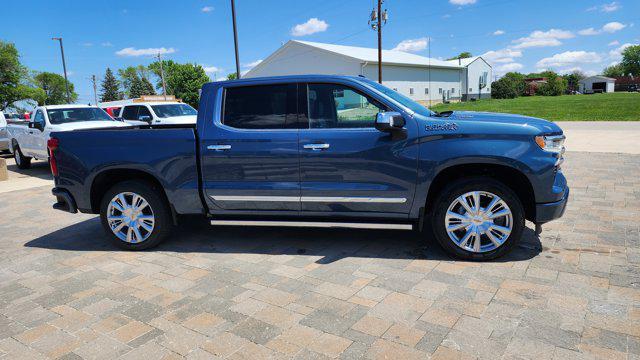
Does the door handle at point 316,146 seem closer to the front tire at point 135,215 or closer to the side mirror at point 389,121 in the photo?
the side mirror at point 389,121

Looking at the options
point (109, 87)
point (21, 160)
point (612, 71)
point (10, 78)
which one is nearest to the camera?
point (21, 160)

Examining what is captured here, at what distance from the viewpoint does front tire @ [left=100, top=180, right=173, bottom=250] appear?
4.81 metres

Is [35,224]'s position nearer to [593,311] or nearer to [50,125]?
[50,125]

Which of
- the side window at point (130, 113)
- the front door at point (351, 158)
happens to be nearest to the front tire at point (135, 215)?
the front door at point (351, 158)

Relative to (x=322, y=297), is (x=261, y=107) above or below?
above

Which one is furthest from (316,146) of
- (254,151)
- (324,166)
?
(254,151)

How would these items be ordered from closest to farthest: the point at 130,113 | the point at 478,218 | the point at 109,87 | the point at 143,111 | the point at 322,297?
the point at 322,297
the point at 478,218
the point at 143,111
the point at 130,113
the point at 109,87

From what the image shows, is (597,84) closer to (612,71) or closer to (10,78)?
(612,71)

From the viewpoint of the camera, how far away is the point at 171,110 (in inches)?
577

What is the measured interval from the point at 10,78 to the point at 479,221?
68.9 m

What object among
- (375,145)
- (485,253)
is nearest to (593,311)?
(485,253)

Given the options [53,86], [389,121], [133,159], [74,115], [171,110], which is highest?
[53,86]

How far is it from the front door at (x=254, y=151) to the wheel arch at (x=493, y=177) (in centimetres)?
136

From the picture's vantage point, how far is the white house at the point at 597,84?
370 feet
